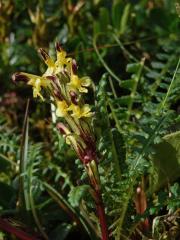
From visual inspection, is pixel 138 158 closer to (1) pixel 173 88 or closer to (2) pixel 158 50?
(1) pixel 173 88

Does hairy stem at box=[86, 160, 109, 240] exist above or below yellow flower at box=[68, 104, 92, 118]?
below

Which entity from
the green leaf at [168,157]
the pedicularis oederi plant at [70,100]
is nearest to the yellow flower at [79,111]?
the pedicularis oederi plant at [70,100]

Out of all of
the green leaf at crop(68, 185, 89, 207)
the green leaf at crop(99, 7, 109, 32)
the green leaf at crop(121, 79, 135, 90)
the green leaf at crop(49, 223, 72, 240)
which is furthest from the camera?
the green leaf at crop(99, 7, 109, 32)

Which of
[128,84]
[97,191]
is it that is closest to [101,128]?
[97,191]

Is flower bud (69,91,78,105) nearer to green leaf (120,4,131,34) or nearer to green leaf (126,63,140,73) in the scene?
green leaf (126,63,140,73)

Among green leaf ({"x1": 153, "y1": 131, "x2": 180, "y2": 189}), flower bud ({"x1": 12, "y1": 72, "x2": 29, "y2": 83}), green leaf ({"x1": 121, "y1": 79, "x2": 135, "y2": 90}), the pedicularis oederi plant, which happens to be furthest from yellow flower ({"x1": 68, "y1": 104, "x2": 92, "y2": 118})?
green leaf ({"x1": 121, "y1": 79, "x2": 135, "y2": 90})

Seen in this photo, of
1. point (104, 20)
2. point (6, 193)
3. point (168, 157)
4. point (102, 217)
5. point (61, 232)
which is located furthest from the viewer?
point (104, 20)

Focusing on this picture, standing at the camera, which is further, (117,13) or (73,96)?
(117,13)

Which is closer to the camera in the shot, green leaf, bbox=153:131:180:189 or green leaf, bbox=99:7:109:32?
green leaf, bbox=153:131:180:189

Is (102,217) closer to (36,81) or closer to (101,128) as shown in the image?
(101,128)
